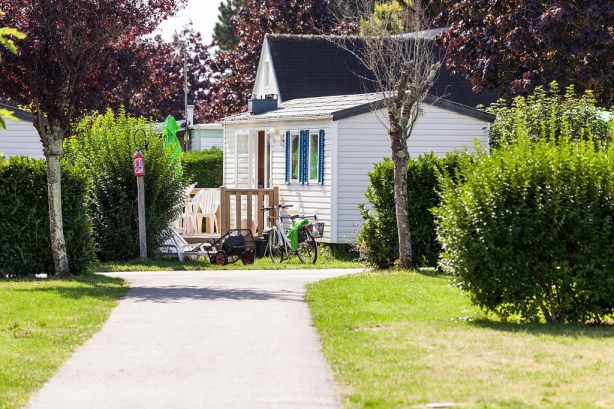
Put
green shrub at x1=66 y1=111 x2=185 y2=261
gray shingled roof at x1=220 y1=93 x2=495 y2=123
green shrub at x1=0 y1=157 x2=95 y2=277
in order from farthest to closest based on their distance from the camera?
gray shingled roof at x1=220 y1=93 x2=495 y2=123 → green shrub at x1=66 y1=111 x2=185 y2=261 → green shrub at x1=0 y1=157 x2=95 y2=277

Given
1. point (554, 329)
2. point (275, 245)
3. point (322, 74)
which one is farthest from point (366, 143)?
point (554, 329)

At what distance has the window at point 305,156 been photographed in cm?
2346

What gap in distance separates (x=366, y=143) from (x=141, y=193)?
17.6 ft

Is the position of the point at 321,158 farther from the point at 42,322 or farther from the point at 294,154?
the point at 42,322

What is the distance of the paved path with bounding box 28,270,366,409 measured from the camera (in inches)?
297

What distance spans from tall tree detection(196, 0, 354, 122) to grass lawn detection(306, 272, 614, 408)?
3524 cm

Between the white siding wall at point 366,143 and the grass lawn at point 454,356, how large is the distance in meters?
10.0

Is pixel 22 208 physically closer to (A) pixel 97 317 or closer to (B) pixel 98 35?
(B) pixel 98 35

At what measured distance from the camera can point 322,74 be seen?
3400cm

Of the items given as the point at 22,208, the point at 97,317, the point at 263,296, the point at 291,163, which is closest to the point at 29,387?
the point at 97,317

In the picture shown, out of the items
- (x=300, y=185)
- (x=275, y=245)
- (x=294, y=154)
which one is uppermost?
(x=294, y=154)

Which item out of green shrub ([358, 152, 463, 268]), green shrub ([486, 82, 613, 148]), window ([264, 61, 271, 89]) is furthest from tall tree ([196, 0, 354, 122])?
green shrub ([358, 152, 463, 268])

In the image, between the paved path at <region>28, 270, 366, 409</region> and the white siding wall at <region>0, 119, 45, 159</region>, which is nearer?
the paved path at <region>28, 270, 366, 409</region>

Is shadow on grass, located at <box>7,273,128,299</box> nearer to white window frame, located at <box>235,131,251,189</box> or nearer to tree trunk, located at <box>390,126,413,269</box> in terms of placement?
tree trunk, located at <box>390,126,413,269</box>
